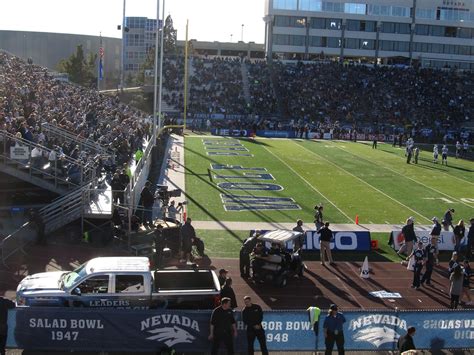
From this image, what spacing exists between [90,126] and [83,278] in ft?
82.6

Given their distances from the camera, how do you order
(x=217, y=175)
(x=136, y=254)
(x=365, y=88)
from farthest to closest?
1. (x=365, y=88)
2. (x=217, y=175)
3. (x=136, y=254)

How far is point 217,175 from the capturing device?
115 feet

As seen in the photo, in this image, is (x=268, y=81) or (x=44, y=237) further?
(x=268, y=81)

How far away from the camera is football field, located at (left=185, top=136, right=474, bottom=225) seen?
88.0 ft

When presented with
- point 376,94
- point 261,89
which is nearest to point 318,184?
point 261,89

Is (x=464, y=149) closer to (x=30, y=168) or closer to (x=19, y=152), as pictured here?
(x=30, y=168)

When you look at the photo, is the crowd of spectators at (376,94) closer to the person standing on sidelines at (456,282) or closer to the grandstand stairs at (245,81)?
the grandstand stairs at (245,81)

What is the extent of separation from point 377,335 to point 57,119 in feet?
81.8

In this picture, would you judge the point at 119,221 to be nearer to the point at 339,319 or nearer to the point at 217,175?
the point at 339,319

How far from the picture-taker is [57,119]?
109 ft

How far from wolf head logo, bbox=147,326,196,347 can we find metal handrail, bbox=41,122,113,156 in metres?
18.4

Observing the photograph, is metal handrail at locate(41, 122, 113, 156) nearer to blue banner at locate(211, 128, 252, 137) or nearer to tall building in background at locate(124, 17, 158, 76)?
blue banner at locate(211, 128, 252, 137)

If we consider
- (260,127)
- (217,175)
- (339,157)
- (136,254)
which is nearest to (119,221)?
(136,254)

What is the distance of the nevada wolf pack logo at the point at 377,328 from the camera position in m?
12.3
